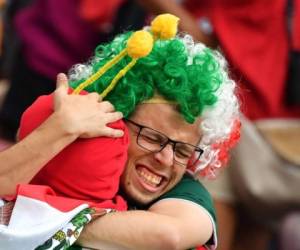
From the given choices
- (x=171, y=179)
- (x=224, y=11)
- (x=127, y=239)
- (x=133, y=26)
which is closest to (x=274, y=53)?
(x=224, y=11)

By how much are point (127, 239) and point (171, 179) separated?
0.59 ft

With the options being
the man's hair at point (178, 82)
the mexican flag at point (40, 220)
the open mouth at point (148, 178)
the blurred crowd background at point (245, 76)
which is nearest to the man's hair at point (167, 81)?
the man's hair at point (178, 82)

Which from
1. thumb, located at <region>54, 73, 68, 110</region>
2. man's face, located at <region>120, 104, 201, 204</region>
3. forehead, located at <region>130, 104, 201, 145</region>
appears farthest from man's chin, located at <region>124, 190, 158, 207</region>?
thumb, located at <region>54, 73, 68, 110</region>

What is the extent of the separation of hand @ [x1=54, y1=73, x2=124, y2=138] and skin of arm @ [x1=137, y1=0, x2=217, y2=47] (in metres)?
0.96

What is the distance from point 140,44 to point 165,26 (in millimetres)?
61

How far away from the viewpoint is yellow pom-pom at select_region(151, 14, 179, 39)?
1.59 metres

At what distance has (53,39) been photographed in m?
2.89

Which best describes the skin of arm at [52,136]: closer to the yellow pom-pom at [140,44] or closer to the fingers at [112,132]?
the fingers at [112,132]

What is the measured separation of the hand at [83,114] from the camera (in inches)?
60.8

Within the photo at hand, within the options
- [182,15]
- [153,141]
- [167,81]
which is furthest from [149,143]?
[182,15]

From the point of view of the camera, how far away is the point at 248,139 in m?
2.64

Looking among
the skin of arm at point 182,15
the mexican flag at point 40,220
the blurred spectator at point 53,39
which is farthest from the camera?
the blurred spectator at point 53,39

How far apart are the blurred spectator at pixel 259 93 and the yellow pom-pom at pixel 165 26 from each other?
920 millimetres

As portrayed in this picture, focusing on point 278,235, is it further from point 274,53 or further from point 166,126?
point 166,126
